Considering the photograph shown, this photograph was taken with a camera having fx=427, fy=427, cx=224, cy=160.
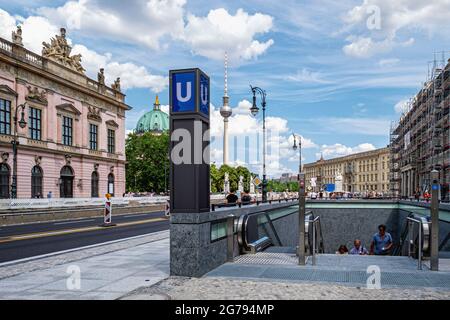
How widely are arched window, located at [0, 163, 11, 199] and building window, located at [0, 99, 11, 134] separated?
10.4ft

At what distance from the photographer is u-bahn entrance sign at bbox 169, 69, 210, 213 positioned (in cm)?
813

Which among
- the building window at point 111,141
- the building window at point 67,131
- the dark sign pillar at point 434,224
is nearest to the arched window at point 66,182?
the building window at point 67,131

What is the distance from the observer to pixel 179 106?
8281 millimetres

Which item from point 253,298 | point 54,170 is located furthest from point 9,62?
point 253,298

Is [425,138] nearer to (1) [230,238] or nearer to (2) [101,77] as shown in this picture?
(2) [101,77]

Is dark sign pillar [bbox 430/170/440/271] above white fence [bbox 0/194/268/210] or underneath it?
above

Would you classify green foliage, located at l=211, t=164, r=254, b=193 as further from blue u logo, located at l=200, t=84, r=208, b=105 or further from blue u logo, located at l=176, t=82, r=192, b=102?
blue u logo, located at l=176, t=82, r=192, b=102

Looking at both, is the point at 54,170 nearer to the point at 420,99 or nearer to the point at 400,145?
the point at 420,99

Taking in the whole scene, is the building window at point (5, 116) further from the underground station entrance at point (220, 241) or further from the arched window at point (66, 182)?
the underground station entrance at point (220, 241)

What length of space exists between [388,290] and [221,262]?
3659mm

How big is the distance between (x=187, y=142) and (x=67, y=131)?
143 feet

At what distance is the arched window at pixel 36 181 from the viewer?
41.9m

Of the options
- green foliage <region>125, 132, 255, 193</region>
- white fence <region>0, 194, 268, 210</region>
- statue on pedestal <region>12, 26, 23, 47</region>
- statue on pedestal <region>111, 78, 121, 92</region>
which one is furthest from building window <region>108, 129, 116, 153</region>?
green foliage <region>125, 132, 255, 193</region>

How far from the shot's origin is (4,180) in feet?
125
